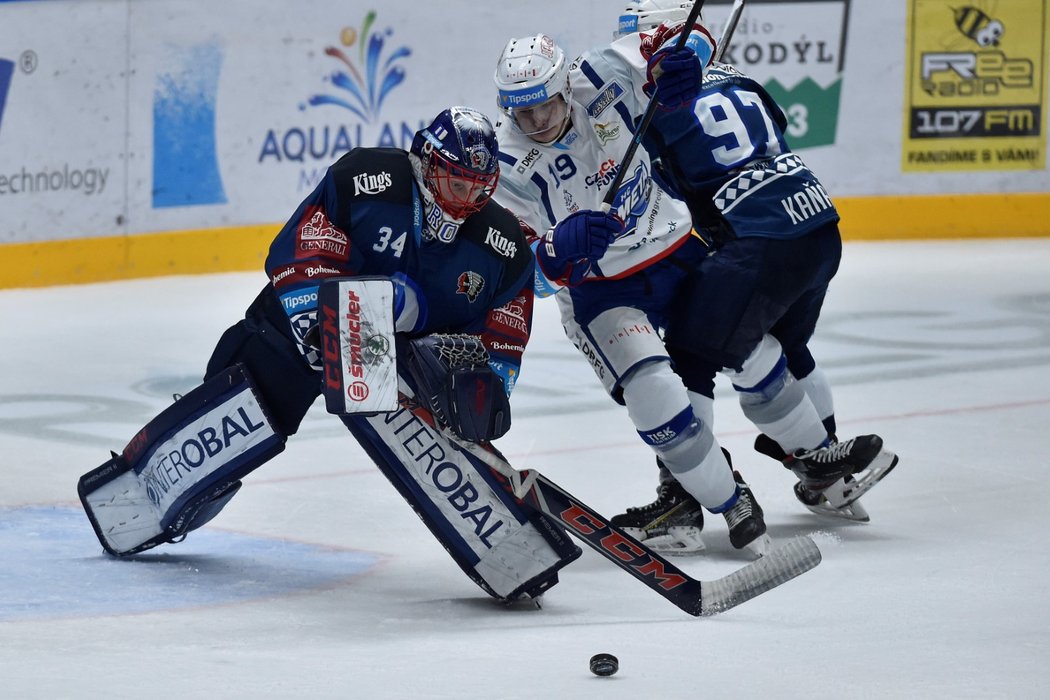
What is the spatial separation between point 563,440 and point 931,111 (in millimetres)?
4596

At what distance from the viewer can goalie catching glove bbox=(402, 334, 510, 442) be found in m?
3.47

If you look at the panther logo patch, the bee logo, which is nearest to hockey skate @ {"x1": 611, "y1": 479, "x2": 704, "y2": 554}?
the panther logo patch

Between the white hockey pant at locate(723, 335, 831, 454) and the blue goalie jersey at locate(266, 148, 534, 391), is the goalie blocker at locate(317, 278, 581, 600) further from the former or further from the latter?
the white hockey pant at locate(723, 335, 831, 454)

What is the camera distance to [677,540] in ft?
13.9

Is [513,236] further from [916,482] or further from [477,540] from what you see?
[916,482]

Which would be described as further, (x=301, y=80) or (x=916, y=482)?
(x=301, y=80)

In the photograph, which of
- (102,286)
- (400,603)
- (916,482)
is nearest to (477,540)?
(400,603)

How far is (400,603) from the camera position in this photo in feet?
12.0

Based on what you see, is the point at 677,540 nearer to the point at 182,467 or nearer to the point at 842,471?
the point at 842,471

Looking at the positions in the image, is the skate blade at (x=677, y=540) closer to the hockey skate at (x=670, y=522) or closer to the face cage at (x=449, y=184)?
the hockey skate at (x=670, y=522)

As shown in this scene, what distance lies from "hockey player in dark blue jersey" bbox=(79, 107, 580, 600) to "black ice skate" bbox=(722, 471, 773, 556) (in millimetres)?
613

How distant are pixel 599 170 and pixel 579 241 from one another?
1.68 feet

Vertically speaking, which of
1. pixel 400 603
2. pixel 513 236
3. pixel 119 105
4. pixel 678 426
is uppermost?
pixel 119 105

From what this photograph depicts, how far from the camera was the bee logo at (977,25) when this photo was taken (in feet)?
29.9
